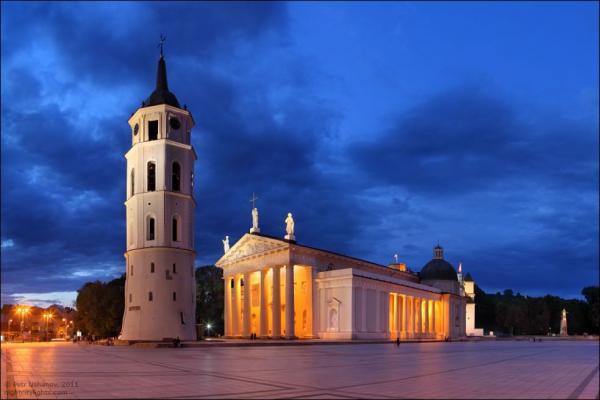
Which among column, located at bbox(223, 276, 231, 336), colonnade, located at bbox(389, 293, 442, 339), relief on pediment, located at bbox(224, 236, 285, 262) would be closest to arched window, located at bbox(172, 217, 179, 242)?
relief on pediment, located at bbox(224, 236, 285, 262)

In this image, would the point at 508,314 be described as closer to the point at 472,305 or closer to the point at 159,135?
the point at 472,305

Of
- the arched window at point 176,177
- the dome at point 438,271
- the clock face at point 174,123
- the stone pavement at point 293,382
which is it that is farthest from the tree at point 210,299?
the stone pavement at point 293,382

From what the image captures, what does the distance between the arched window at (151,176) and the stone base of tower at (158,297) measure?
19.1 ft

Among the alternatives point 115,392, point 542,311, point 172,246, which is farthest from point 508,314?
point 115,392

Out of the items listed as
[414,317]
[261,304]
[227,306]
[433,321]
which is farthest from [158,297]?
[433,321]

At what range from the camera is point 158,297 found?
50.6 meters

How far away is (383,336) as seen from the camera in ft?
244

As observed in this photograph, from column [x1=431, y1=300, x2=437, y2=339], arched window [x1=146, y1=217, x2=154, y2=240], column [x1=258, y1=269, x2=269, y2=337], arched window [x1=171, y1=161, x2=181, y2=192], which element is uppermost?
arched window [x1=171, y1=161, x2=181, y2=192]

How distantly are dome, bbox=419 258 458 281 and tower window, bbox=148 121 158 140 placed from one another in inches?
2840

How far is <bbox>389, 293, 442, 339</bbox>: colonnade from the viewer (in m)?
80.5

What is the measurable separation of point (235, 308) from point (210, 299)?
17707mm

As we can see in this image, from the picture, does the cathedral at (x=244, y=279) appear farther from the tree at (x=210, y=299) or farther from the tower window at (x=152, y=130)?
the tree at (x=210, y=299)

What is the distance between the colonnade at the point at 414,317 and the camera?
80.5 meters

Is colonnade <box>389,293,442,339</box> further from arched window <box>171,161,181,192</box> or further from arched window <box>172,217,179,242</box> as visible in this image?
arched window <box>171,161,181,192</box>
